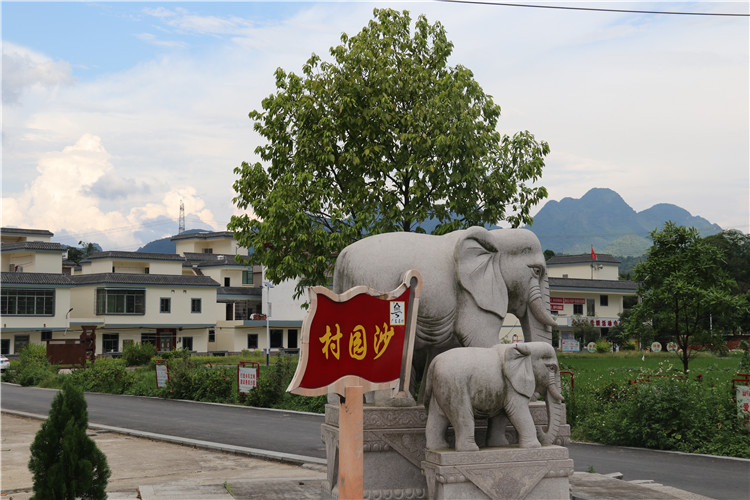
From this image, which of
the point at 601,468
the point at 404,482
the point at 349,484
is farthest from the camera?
the point at 601,468

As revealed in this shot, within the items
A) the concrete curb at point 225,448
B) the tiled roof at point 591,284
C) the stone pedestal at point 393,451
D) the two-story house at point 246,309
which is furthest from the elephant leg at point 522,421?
the tiled roof at point 591,284

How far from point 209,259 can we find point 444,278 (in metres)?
57.9

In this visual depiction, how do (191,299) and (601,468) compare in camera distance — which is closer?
(601,468)

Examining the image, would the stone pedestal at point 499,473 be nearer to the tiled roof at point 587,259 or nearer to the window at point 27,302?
the window at point 27,302

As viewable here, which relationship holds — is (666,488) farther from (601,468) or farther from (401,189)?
(401,189)

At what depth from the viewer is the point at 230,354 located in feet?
185

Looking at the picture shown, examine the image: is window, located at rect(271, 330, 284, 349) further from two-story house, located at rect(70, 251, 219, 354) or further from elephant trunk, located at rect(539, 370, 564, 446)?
elephant trunk, located at rect(539, 370, 564, 446)

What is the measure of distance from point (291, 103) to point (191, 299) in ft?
127

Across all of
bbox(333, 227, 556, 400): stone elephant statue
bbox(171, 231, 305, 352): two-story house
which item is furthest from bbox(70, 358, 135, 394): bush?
bbox(171, 231, 305, 352): two-story house

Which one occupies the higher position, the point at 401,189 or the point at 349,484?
the point at 401,189

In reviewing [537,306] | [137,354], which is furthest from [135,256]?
[537,306]

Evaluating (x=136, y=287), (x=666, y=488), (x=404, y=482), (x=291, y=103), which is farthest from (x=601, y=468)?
(x=136, y=287)

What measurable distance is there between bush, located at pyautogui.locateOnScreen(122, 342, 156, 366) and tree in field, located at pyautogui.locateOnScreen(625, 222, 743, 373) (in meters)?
29.2

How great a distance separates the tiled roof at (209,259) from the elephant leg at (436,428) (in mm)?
54357
